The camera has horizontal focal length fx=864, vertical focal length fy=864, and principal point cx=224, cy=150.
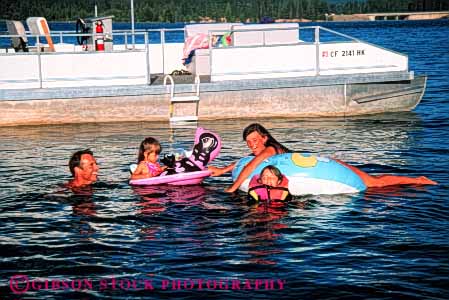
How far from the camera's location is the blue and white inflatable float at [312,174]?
12.7 meters

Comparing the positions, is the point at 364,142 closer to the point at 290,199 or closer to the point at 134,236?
the point at 290,199

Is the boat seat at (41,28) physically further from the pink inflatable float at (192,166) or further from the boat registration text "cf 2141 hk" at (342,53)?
the pink inflatable float at (192,166)

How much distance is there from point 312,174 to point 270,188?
30.4 inches

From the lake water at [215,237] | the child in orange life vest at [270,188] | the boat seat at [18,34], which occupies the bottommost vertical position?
the lake water at [215,237]

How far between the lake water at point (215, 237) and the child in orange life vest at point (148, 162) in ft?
0.94

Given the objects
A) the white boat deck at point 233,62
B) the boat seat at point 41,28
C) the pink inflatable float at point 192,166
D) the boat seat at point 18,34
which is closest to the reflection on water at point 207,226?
the pink inflatable float at point 192,166

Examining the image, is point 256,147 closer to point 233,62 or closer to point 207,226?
point 207,226

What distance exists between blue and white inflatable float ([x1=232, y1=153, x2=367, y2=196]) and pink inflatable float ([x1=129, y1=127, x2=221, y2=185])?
1.11 metres

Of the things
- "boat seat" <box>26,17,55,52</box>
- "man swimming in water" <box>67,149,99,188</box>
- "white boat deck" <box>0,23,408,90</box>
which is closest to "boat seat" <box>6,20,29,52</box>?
"boat seat" <box>26,17,55,52</box>

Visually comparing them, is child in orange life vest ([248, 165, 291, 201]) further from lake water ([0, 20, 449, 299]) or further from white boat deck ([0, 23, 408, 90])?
white boat deck ([0, 23, 408, 90])

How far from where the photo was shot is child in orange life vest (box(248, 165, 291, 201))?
12.3m

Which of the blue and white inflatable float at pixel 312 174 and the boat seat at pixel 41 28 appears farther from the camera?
the boat seat at pixel 41 28

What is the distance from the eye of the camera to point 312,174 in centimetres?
1273

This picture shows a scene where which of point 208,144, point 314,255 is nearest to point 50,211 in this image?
point 208,144
